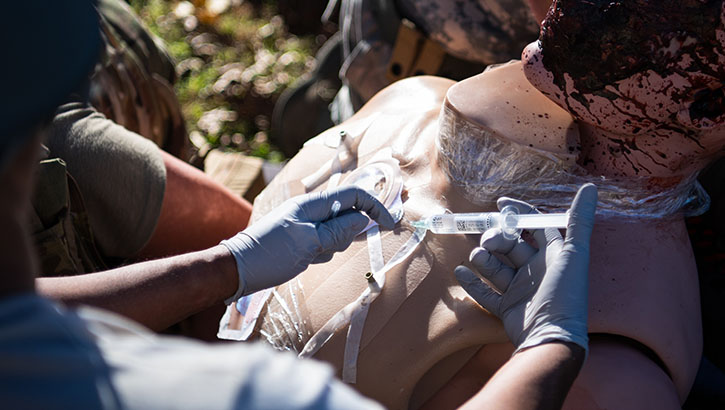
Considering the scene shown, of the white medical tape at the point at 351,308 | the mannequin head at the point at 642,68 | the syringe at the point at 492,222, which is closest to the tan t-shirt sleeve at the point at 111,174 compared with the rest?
the white medical tape at the point at 351,308

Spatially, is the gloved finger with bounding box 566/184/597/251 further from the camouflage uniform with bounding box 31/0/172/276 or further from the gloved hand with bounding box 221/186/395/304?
the camouflage uniform with bounding box 31/0/172/276

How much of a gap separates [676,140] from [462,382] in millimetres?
589

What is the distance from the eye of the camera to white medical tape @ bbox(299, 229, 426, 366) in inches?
52.1

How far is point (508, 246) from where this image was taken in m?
1.22

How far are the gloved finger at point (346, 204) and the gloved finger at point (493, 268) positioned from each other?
217 mm

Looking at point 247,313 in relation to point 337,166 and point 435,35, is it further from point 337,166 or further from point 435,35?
point 435,35

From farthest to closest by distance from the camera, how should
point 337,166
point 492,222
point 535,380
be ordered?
point 337,166 → point 492,222 → point 535,380

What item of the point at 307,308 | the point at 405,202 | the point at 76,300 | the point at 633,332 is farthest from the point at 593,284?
the point at 76,300

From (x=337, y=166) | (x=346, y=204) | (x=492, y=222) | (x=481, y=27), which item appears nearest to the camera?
(x=492, y=222)

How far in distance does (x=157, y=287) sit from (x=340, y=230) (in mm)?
366

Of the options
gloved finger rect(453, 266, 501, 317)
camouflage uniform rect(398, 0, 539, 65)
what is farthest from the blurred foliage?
gloved finger rect(453, 266, 501, 317)

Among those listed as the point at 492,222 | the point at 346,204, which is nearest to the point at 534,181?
the point at 492,222

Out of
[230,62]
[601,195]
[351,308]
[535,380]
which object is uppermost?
[601,195]

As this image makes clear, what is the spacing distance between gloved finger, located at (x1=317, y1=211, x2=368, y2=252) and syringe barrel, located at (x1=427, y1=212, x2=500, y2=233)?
0.15 metres
